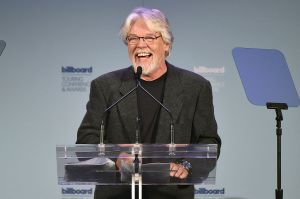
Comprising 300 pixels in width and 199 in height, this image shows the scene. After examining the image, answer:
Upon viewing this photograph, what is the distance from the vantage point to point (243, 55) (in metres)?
3.95

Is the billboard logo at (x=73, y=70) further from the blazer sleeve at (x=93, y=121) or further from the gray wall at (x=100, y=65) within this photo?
the blazer sleeve at (x=93, y=121)

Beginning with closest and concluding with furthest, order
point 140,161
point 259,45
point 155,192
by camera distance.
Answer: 1. point 140,161
2. point 155,192
3. point 259,45

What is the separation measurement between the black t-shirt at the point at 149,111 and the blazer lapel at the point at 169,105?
0.10ft

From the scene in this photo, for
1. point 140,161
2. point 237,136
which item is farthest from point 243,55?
point 140,161

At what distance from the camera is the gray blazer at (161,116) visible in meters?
2.49

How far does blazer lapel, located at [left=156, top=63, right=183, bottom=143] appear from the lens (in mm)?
2525

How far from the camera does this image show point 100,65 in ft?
13.0

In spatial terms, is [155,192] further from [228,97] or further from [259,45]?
[259,45]

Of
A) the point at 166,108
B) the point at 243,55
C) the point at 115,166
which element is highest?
the point at 243,55

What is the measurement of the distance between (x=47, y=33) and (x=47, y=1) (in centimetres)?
27

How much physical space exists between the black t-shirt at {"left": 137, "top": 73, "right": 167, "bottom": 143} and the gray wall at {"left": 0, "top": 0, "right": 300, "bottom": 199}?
1.36 meters

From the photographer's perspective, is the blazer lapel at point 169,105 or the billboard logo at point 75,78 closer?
the blazer lapel at point 169,105

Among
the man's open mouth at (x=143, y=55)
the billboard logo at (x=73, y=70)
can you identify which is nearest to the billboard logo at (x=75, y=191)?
the billboard logo at (x=73, y=70)

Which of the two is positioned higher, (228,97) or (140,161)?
(228,97)
